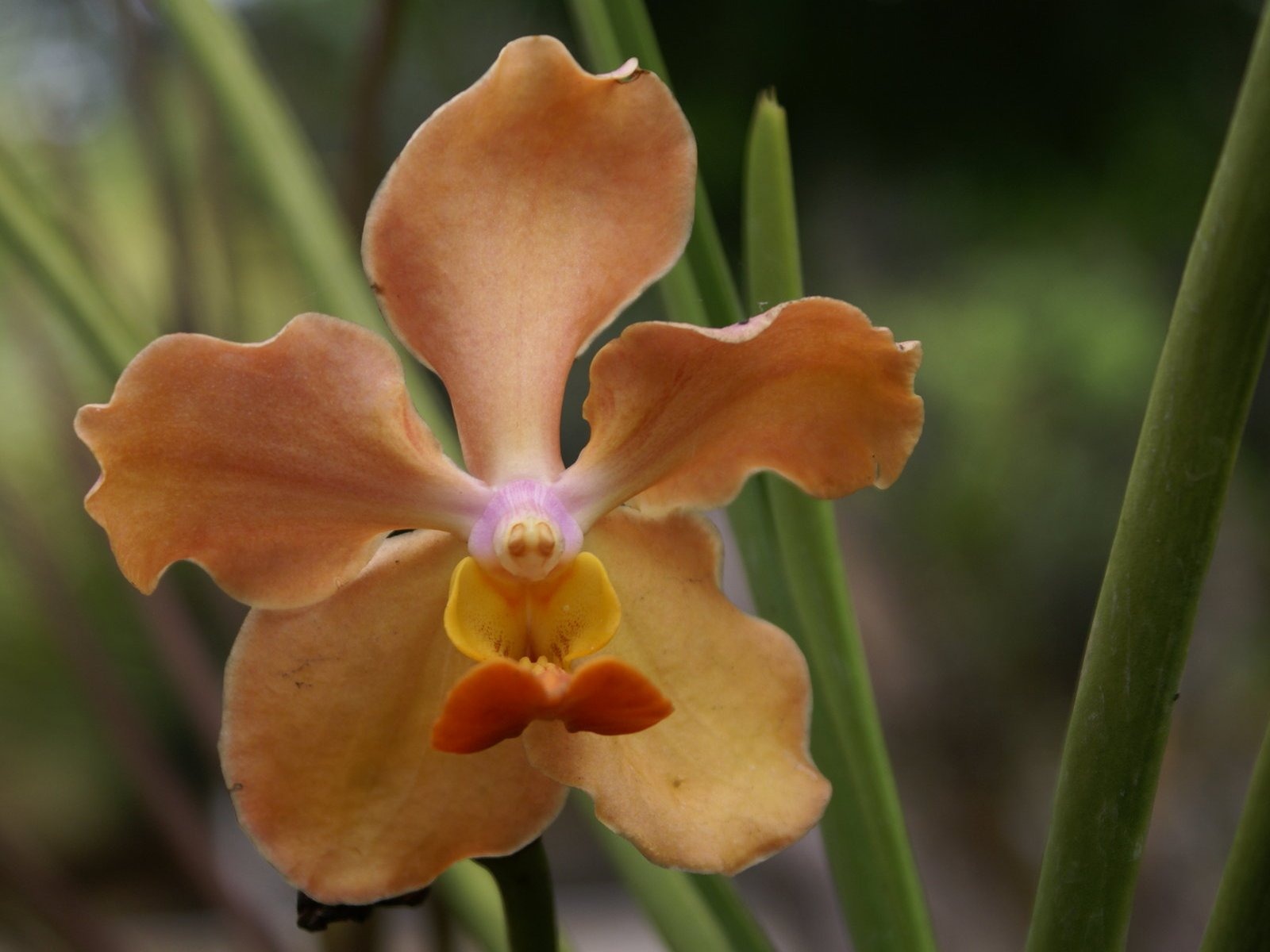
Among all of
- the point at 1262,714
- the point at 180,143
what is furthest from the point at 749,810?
the point at 1262,714

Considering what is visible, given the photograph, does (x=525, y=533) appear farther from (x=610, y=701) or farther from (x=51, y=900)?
(x=51, y=900)

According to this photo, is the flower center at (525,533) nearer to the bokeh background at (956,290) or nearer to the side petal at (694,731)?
the side petal at (694,731)

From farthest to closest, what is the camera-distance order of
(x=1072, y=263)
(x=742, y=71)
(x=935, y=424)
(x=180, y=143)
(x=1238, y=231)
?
(x=935, y=424) < (x=1072, y=263) < (x=742, y=71) < (x=180, y=143) < (x=1238, y=231)

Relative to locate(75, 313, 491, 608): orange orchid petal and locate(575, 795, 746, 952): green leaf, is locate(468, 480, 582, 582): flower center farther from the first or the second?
locate(575, 795, 746, 952): green leaf

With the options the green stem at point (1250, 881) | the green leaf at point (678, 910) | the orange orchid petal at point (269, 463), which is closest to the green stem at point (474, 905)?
the green leaf at point (678, 910)

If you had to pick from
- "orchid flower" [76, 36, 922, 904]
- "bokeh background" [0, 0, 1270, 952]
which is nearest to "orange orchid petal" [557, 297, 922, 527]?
"orchid flower" [76, 36, 922, 904]

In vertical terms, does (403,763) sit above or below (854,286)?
above

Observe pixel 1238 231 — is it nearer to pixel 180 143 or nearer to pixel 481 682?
pixel 481 682
